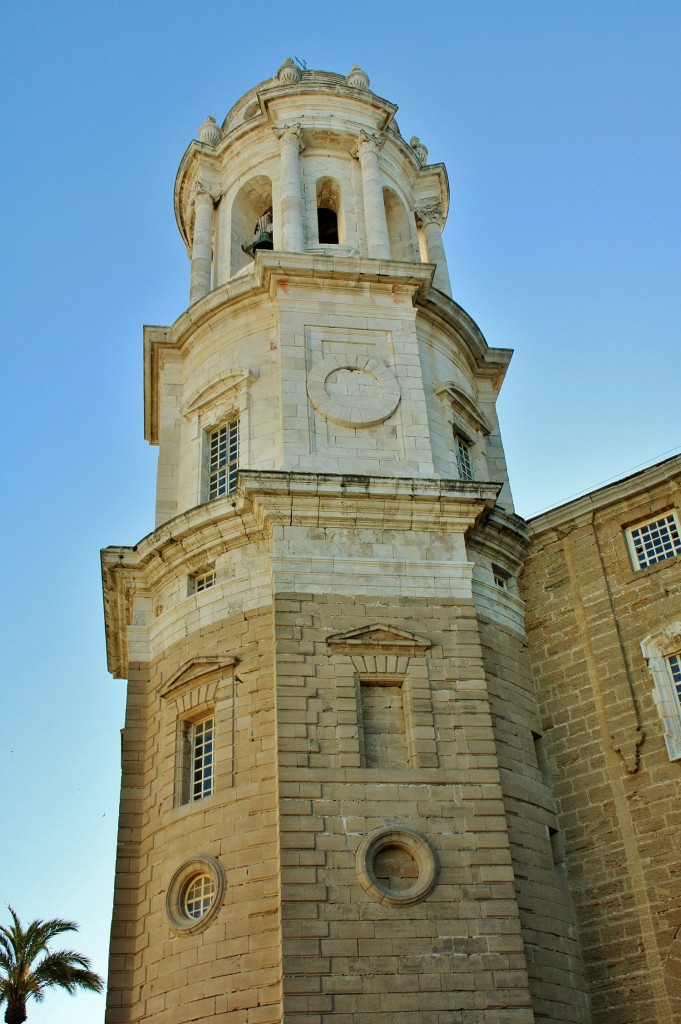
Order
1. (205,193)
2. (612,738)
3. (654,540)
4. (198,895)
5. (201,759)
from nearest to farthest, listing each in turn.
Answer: (198,895), (201,759), (612,738), (654,540), (205,193)

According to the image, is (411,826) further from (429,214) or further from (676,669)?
(429,214)

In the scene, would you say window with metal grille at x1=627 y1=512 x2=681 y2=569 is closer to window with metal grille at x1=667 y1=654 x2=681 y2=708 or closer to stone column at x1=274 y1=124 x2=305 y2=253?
window with metal grille at x1=667 y1=654 x2=681 y2=708

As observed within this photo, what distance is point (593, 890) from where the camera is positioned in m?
23.2

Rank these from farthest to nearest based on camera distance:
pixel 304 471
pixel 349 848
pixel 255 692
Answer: pixel 304 471 → pixel 255 692 → pixel 349 848

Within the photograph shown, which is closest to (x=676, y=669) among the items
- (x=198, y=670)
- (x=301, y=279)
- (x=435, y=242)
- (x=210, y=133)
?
(x=198, y=670)

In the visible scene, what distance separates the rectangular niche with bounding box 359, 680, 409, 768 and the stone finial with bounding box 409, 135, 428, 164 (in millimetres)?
20809

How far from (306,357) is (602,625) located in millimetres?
9718

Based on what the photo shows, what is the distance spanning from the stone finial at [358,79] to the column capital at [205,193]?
5840 millimetres

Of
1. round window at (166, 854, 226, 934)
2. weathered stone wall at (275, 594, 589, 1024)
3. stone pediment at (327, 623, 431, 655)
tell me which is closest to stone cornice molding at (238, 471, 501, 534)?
weathered stone wall at (275, 594, 589, 1024)

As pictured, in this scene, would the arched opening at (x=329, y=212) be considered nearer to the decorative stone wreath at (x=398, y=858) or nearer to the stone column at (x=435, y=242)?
the stone column at (x=435, y=242)

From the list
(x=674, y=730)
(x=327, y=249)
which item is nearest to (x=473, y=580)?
(x=674, y=730)

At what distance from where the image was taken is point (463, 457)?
29.9m

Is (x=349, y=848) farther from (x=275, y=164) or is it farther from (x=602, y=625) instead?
(x=275, y=164)

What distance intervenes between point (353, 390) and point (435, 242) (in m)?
9.74
